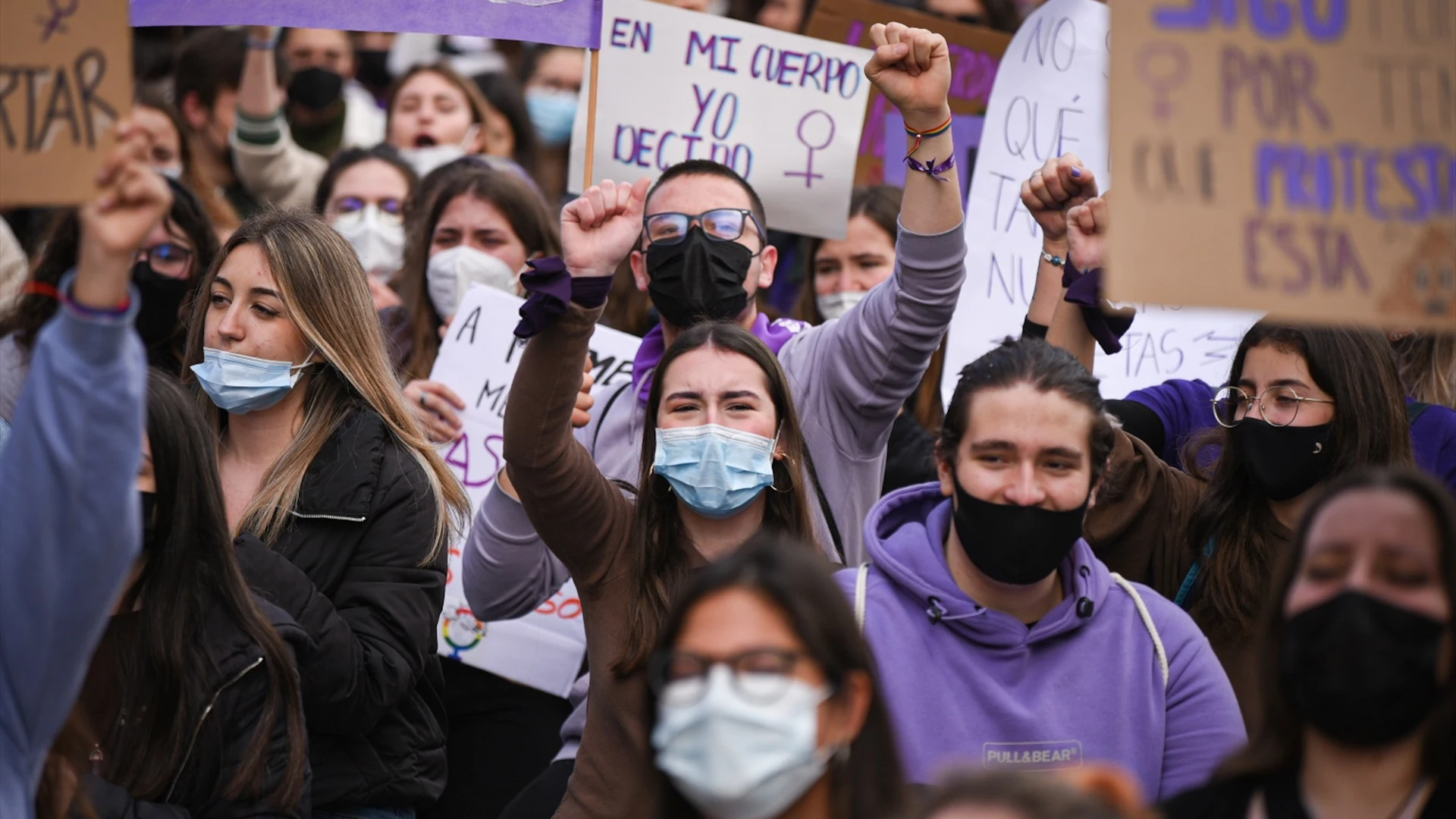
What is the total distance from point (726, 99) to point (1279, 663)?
3.65 metres

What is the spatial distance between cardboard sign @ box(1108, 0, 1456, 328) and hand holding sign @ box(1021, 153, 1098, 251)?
5.31 feet

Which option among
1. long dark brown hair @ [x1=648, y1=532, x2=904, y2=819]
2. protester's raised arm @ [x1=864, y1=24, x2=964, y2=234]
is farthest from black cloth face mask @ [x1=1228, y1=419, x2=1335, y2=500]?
long dark brown hair @ [x1=648, y1=532, x2=904, y2=819]

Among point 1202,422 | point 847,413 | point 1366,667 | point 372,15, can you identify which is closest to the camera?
point 1366,667

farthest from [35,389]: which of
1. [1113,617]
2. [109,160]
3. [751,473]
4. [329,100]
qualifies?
[329,100]

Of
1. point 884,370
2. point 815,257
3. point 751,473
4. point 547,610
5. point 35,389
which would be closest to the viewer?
point 35,389

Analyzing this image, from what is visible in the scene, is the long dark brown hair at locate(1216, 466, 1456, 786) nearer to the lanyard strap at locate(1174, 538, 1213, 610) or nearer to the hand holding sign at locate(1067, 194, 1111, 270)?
the lanyard strap at locate(1174, 538, 1213, 610)

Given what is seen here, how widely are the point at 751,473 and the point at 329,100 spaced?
542cm

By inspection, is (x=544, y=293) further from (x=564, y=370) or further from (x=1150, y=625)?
(x=1150, y=625)

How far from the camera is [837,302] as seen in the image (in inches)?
253

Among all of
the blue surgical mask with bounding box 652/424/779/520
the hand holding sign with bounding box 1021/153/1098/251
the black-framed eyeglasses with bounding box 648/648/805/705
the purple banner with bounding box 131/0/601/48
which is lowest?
the black-framed eyeglasses with bounding box 648/648/805/705

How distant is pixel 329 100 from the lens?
29.5 feet

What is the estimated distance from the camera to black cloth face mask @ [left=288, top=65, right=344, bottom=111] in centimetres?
892

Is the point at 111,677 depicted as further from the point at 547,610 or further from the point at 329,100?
the point at 329,100

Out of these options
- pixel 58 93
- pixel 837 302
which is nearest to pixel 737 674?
pixel 58 93
